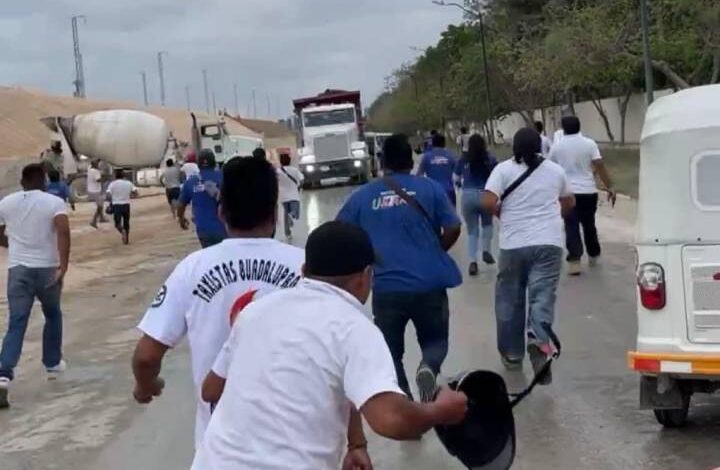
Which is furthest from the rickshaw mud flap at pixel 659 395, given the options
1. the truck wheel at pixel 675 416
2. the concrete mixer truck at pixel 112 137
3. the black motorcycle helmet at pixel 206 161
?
the concrete mixer truck at pixel 112 137

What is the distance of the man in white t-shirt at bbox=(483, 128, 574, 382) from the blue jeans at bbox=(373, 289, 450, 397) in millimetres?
1521

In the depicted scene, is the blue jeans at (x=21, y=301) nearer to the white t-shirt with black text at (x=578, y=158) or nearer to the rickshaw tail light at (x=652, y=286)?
the rickshaw tail light at (x=652, y=286)

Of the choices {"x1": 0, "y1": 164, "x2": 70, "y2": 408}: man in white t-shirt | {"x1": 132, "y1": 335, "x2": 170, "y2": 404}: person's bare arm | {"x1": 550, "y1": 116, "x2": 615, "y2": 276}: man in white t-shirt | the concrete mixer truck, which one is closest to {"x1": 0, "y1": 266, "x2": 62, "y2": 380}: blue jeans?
{"x1": 0, "y1": 164, "x2": 70, "y2": 408}: man in white t-shirt

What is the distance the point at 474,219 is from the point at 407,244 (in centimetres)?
837

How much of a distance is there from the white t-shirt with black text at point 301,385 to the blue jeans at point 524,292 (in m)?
5.97

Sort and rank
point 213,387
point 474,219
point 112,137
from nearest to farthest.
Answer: point 213,387, point 474,219, point 112,137

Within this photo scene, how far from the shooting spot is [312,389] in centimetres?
352

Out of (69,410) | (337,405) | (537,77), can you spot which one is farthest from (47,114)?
(337,405)

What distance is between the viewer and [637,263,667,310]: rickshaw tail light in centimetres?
742

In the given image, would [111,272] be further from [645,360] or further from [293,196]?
[645,360]

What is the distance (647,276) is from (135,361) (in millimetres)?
3669

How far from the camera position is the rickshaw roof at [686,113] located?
24.4 feet

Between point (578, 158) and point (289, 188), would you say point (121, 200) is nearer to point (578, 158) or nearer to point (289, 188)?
point (289, 188)

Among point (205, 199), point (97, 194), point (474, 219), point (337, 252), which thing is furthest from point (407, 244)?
point (97, 194)
